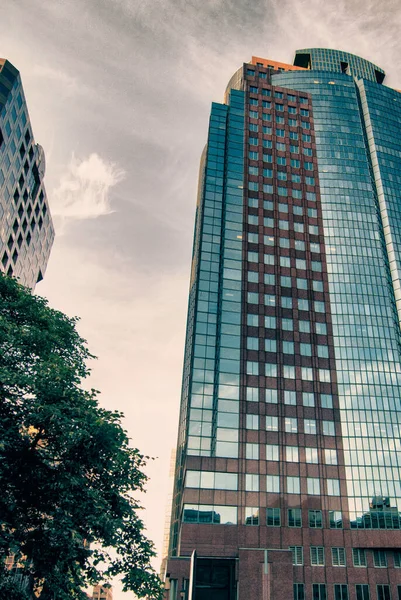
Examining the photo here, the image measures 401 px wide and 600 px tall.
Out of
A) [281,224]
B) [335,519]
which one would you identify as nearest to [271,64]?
[281,224]

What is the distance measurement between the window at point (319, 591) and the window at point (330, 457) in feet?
49.2

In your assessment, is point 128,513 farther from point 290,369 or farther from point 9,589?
point 290,369

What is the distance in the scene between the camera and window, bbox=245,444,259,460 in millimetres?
59781

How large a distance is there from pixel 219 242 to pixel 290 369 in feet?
83.2

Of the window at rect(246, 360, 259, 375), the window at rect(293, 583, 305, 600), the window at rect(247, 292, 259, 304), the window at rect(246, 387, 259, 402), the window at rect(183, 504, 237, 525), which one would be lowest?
the window at rect(293, 583, 305, 600)

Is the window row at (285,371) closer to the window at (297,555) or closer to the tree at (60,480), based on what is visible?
the window at (297,555)

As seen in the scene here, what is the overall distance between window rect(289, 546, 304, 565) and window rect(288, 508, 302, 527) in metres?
2.64

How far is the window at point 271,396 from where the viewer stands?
64.3m

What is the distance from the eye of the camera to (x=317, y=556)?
55.5 m

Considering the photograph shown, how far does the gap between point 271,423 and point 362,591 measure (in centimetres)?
2312

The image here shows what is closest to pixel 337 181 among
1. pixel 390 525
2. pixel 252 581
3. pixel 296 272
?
pixel 296 272

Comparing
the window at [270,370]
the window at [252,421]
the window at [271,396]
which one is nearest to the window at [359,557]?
the window at [252,421]

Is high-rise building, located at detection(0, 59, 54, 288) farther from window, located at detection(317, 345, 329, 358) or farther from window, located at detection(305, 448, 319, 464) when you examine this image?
window, located at detection(305, 448, 319, 464)

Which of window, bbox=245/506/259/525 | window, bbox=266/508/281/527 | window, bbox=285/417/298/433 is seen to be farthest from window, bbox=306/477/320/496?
window, bbox=245/506/259/525
